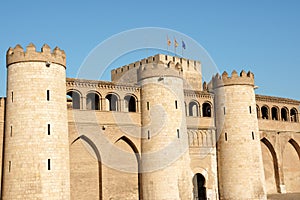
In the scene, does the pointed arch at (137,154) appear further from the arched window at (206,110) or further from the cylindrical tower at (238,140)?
the arched window at (206,110)

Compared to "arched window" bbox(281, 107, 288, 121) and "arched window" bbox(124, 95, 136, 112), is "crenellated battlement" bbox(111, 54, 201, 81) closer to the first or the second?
"arched window" bbox(124, 95, 136, 112)

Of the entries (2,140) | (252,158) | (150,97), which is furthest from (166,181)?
(2,140)

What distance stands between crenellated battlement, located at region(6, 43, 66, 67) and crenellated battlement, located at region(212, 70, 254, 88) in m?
12.9

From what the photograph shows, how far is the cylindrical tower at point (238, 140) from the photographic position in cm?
2972

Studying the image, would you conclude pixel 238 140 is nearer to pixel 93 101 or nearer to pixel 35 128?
Result: pixel 93 101

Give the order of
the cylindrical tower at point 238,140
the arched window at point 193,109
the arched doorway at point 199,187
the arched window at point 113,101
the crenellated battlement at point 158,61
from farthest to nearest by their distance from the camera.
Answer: the crenellated battlement at point 158,61 < the arched window at point 193,109 < the arched doorway at point 199,187 < the cylindrical tower at point 238,140 < the arched window at point 113,101

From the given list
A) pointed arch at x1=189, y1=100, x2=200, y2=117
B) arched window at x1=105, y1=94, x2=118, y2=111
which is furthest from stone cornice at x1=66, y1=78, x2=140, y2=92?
pointed arch at x1=189, y1=100, x2=200, y2=117

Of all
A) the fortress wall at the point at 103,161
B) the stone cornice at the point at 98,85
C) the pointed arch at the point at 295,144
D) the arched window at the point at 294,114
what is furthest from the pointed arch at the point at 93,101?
the arched window at the point at 294,114

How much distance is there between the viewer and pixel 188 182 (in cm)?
2691

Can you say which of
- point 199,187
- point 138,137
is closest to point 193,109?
point 199,187

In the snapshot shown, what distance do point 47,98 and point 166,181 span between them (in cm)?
877

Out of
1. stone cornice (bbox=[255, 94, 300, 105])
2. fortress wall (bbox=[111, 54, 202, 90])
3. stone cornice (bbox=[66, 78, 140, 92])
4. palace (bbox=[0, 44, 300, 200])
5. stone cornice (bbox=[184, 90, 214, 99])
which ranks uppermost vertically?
fortress wall (bbox=[111, 54, 202, 90])

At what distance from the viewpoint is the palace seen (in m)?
21.9

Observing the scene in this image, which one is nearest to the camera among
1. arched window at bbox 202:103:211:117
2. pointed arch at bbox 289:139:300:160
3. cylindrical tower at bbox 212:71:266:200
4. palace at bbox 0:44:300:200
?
palace at bbox 0:44:300:200
